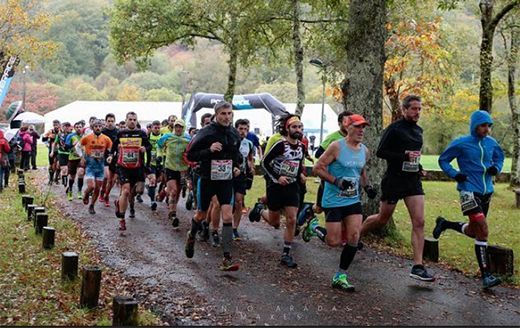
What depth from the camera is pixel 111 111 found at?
57.1 metres

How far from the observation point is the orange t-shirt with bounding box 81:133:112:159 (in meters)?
13.2

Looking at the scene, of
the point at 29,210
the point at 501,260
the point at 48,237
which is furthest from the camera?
the point at 29,210

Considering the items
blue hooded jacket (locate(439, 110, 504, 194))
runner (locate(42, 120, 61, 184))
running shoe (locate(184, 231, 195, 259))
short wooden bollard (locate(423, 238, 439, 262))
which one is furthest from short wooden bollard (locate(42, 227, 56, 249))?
runner (locate(42, 120, 61, 184))

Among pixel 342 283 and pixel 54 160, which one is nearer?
pixel 342 283

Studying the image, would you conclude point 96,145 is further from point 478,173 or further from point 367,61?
point 478,173

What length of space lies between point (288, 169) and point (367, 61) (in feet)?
9.82

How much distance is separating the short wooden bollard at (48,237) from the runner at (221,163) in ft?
9.25

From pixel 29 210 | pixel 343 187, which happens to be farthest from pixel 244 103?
pixel 343 187

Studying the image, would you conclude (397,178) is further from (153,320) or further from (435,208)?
(435,208)

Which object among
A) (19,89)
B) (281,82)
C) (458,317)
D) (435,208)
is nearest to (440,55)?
(435,208)

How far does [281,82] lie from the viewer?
76.4m

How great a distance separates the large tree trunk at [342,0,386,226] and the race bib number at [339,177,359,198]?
122 inches

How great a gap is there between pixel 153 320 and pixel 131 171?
5.80m

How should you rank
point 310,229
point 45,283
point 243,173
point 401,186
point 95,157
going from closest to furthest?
point 45,283 → point 401,186 → point 310,229 → point 243,173 → point 95,157
